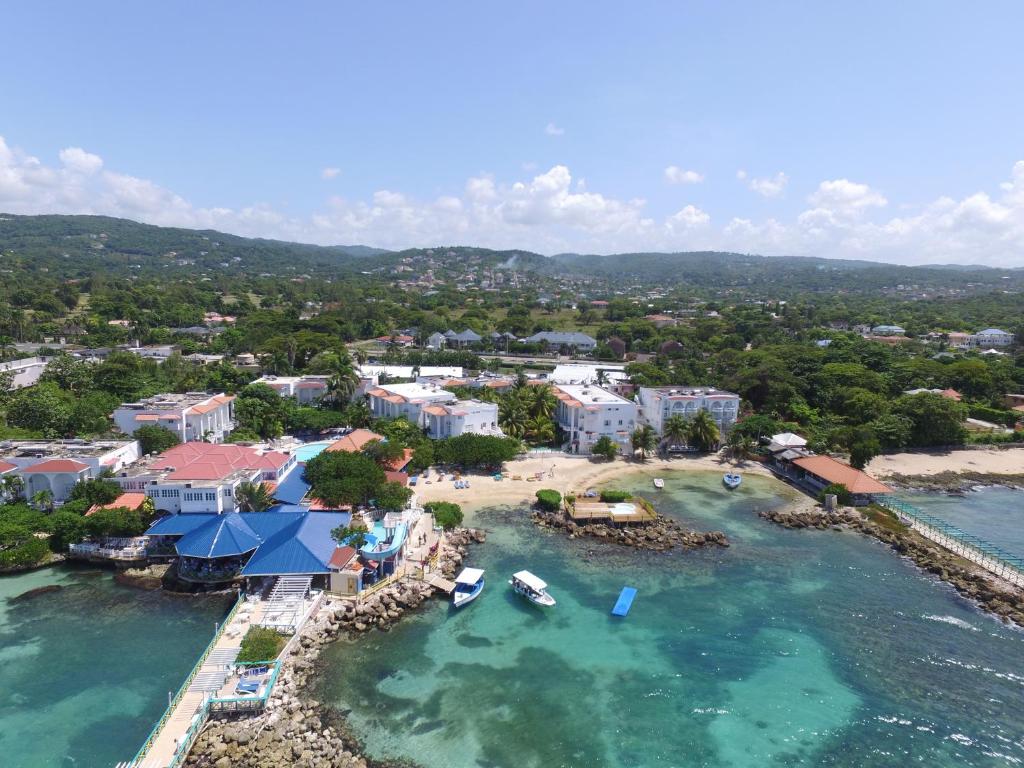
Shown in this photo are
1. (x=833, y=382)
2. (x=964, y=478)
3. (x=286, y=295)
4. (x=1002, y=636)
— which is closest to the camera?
(x=1002, y=636)

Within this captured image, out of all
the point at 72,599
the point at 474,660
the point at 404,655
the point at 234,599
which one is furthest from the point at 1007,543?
the point at 72,599

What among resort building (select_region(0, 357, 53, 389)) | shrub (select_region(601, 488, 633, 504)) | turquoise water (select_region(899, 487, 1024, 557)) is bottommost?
turquoise water (select_region(899, 487, 1024, 557))

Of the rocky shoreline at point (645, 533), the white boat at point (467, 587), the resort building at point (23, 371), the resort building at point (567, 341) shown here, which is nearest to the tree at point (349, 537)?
the white boat at point (467, 587)

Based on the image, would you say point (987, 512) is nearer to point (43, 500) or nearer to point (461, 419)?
point (461, 419)

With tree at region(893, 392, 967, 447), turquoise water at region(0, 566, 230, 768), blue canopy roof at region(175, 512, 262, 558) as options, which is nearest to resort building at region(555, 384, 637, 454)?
tree at region(893, 392, 967, 447)

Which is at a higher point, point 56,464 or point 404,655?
point 56,464

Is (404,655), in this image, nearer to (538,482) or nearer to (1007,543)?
(538,482)

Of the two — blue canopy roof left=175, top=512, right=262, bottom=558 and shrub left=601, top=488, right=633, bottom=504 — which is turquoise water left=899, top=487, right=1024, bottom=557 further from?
blue canopy roof left=175, top=512, right=262, bottom=558
